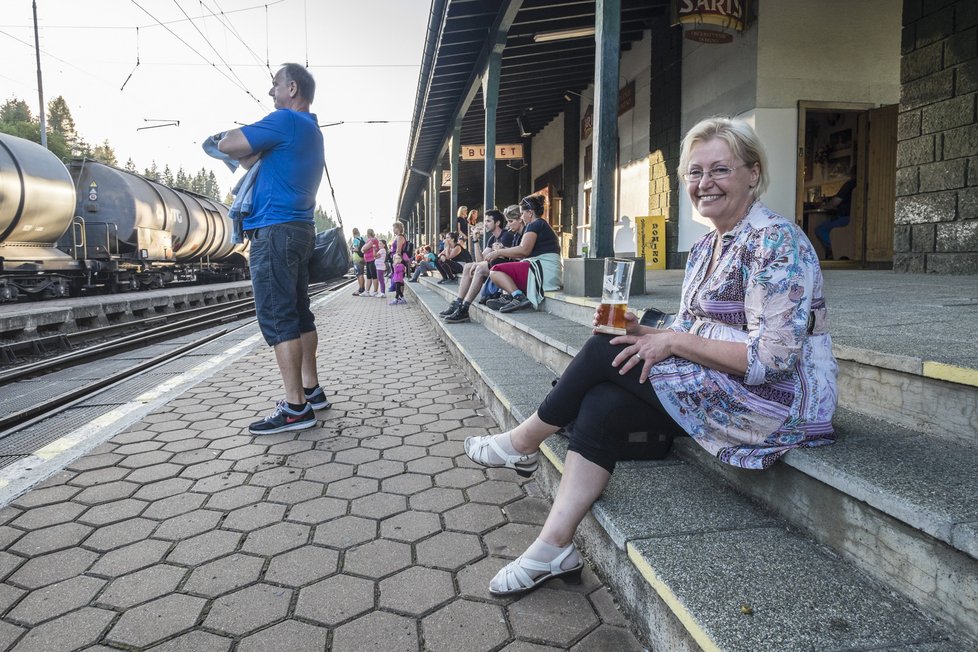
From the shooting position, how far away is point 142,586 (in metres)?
1.73

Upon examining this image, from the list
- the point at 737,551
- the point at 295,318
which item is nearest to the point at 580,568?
the point at 737,551

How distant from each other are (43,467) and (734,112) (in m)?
8.22

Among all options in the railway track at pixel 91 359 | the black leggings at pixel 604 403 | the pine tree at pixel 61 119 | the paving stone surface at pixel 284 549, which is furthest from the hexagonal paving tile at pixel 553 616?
the pine tree at pixel 61 119

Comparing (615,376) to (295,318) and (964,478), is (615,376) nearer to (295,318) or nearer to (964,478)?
(964,478)

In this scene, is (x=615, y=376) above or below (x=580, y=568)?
above

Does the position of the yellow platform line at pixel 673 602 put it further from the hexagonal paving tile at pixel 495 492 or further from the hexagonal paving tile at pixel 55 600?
the hexagonal paving tile at pixel 55 600

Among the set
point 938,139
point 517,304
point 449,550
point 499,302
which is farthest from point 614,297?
point 938,139

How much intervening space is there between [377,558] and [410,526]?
0.77ft

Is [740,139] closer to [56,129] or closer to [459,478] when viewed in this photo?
[459,478]

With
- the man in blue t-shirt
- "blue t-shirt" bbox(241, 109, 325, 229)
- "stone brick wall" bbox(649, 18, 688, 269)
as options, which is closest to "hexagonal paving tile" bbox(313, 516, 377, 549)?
the man in blue t-shirt

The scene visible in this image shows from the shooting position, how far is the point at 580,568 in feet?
5.76

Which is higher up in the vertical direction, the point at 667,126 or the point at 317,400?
the point at 667,126

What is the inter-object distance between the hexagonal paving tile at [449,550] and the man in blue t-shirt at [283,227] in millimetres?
1525

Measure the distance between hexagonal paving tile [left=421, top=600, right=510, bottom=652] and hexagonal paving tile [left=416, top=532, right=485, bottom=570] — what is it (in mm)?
216
